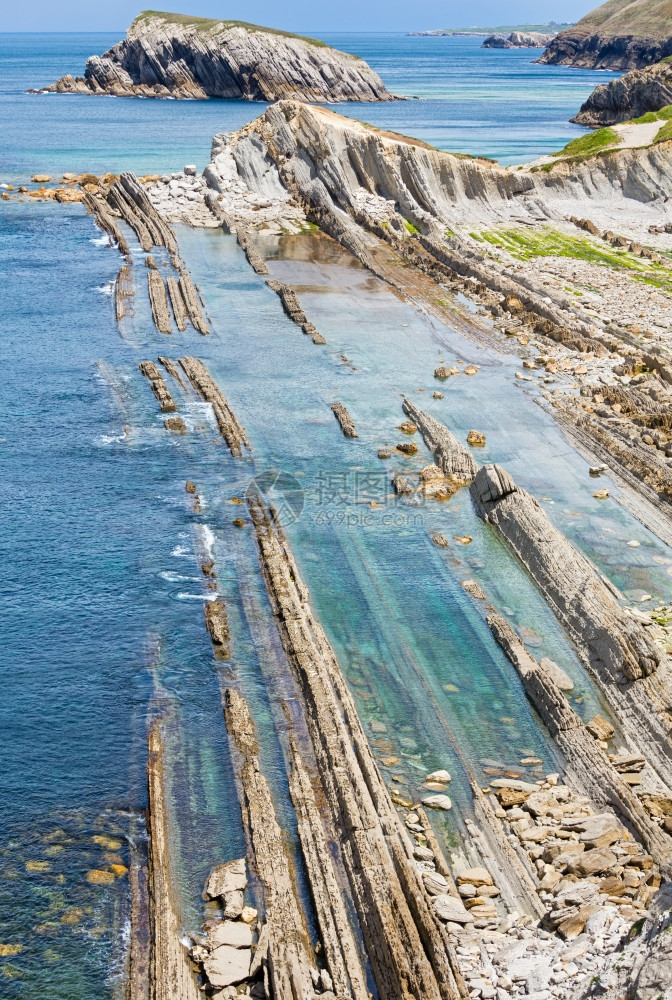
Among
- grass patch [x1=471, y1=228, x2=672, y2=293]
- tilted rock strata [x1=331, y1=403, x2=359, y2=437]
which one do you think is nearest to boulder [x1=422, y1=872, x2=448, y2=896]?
tilted rock strata [x1=331, y1=403, x2=359, y2=437]

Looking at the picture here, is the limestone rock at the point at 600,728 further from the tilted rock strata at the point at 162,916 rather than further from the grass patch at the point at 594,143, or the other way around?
the grass patch at the point at 594,143

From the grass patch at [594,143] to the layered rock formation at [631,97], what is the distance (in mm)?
28872

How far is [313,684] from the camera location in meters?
22.7

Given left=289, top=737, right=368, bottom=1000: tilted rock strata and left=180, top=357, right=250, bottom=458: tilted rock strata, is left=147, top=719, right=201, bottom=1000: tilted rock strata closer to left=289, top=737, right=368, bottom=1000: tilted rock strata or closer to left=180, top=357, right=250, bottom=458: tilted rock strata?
left=289, top=737, right=368, bottom=1000: tilted rock strata

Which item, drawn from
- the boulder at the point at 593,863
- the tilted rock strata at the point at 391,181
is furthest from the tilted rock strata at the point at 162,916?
the tilted rock strata at the point at 391,181

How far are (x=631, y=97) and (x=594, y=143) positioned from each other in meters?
41.4

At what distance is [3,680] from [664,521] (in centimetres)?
1995

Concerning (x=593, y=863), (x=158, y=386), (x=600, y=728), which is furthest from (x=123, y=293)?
(x=593, y=863)

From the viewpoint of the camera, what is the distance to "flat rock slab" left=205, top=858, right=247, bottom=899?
1730 cm

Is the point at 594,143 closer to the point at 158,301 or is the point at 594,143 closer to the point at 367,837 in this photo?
the point at 158,301

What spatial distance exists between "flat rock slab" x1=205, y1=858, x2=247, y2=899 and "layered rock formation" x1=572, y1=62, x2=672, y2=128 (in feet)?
352

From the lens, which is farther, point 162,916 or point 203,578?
point 203,578

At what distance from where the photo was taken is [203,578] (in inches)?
1075

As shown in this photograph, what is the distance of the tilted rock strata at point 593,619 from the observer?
2195 cm
